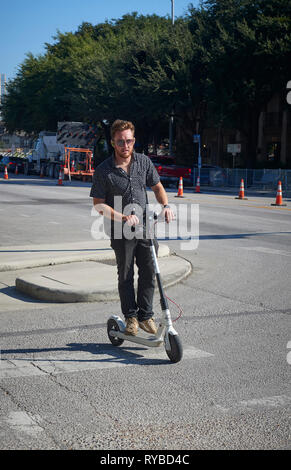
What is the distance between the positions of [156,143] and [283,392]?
5140 centimetres

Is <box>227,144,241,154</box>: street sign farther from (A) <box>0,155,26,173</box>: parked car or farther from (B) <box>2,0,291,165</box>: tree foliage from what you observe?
(A) <box>0,155,26,173</box>: parked car

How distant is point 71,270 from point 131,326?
2.96m

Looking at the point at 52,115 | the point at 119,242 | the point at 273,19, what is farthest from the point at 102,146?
the point at 119,242

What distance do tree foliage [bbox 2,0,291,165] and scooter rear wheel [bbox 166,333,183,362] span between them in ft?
103

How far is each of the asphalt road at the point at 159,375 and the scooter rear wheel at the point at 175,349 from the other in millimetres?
76

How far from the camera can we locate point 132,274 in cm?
520

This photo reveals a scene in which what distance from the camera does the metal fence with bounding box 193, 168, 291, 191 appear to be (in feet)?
109

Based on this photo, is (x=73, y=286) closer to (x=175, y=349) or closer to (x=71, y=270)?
(x=71, y=270)

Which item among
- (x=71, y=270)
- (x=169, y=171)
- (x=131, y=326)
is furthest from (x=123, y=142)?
(x=169, y=171)

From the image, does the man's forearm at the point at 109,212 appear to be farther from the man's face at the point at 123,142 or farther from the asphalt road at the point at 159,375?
the asphalt road at the point at 159,375

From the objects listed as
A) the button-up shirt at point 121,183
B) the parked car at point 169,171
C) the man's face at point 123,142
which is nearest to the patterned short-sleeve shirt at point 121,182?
the button-up shirt at point 121,183

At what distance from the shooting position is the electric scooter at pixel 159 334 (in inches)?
185

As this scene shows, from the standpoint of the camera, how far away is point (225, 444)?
11.1 feet

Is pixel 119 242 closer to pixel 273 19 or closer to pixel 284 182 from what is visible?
pixel 284 182
